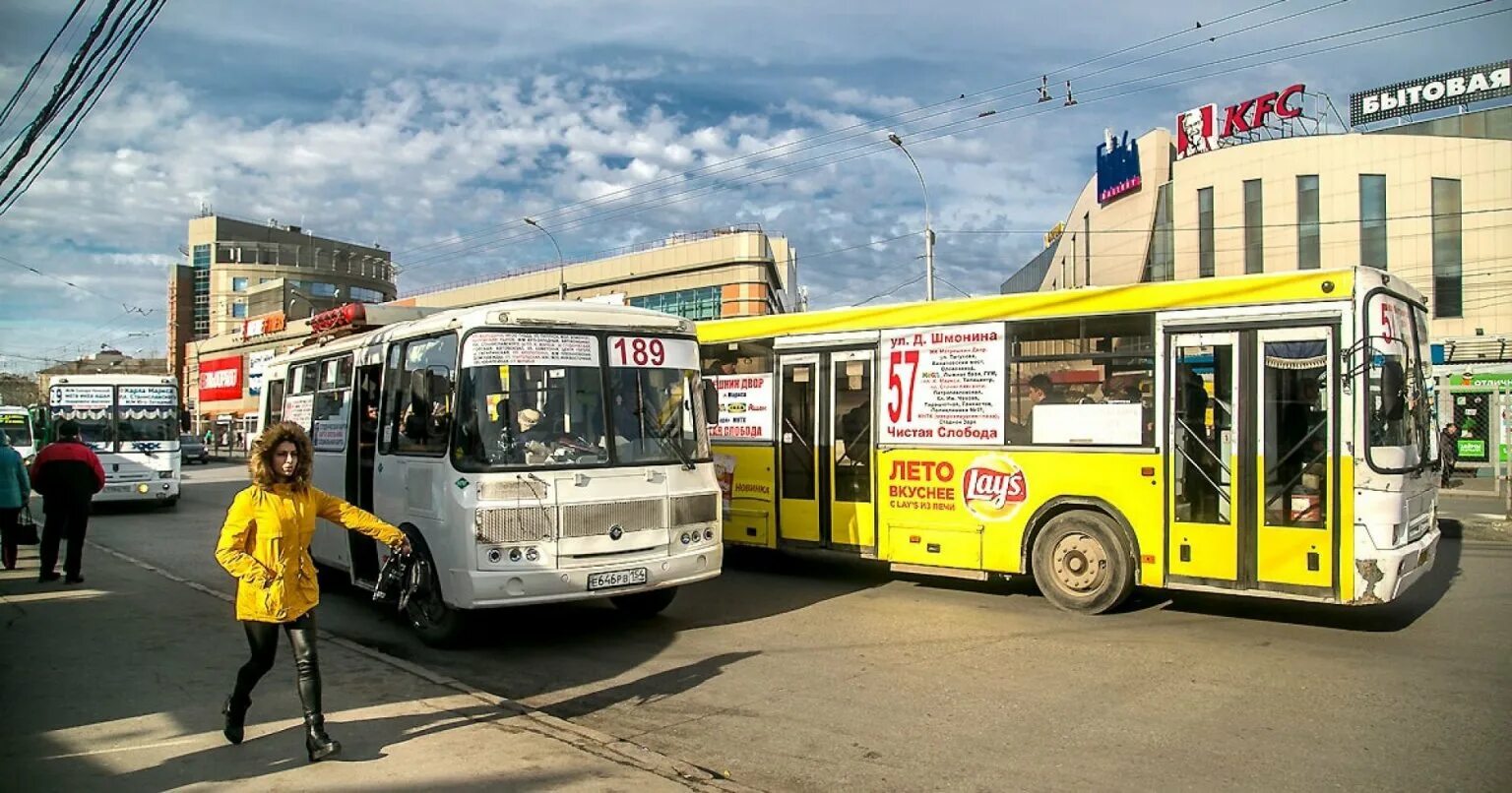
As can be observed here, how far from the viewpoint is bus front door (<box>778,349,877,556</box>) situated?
11359 mm

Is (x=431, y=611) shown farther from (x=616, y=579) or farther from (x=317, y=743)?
(x=317, y=743)

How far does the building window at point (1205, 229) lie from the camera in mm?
45312

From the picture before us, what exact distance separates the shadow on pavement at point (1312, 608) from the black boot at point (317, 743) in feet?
24.2

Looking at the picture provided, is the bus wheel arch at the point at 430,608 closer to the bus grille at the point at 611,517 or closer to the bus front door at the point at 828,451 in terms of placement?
the bus grille at the point at 611,517

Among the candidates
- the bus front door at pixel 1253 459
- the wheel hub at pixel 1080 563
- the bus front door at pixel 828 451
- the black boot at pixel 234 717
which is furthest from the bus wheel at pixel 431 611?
the bus front door at pixel 1253 459

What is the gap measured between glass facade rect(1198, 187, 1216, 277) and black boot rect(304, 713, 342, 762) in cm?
4595

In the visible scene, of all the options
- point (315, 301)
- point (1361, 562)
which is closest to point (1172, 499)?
point (1361, 562)

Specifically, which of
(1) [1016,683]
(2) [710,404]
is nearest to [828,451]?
(2) [710,404]

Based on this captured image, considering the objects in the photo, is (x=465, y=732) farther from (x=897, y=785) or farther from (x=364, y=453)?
(x=364, y=453)

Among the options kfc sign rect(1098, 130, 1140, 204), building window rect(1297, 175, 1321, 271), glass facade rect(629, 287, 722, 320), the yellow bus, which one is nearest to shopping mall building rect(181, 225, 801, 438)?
glass facade rect(629, 287, 722, 320)

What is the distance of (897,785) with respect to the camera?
5242mm

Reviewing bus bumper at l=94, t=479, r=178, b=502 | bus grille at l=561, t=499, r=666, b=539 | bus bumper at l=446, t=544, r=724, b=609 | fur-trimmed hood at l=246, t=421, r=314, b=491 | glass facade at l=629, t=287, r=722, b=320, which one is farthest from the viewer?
glass facade at l=629, t=287, r=722, b=320

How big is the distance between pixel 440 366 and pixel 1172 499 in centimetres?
640

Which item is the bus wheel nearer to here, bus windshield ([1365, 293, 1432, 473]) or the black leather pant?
the black leather pant
